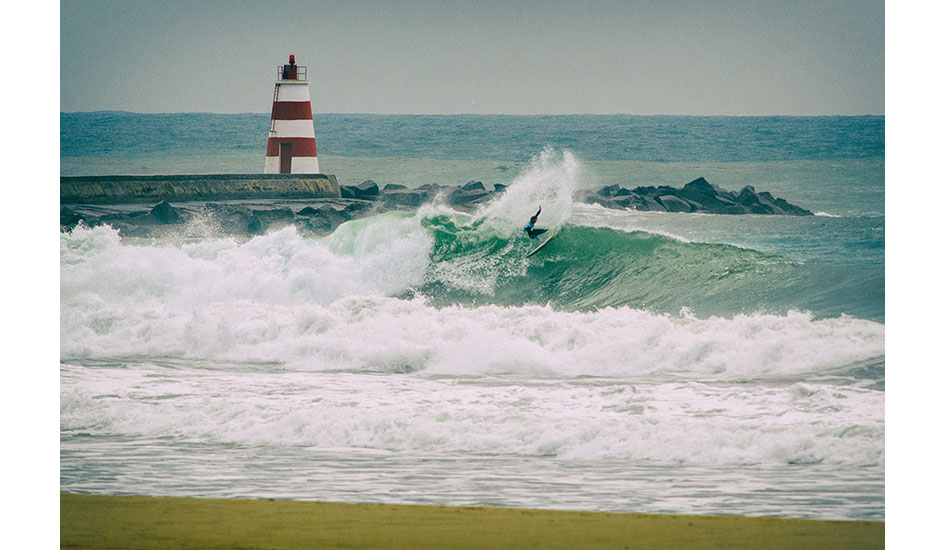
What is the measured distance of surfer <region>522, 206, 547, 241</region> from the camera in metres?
4.50

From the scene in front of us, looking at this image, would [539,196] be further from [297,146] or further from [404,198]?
[297,146]

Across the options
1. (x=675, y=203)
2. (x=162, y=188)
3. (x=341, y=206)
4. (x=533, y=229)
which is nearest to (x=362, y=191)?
(x=341, y=206)

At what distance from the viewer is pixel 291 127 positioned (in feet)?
15.3

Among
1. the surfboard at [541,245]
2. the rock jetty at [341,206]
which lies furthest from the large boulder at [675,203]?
the surfboard at [541,245]

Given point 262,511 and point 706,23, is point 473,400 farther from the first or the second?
point 706,23

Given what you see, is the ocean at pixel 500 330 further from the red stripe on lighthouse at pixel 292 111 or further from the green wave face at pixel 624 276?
the red stripe on lighthouse at pixel 292 111

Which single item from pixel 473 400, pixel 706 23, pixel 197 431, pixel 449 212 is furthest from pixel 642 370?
pixel 197 431

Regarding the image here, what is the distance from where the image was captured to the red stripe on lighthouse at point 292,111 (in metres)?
4.62

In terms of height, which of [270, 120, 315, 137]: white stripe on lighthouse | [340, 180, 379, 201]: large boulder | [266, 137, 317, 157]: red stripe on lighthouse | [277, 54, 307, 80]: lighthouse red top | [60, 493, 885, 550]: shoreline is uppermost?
[277, 54, 307, 80]: lighthouse red top

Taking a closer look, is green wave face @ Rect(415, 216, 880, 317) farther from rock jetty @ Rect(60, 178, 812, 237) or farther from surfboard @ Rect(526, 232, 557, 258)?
rock jetty @ Rect(60, 178, 812, 237)

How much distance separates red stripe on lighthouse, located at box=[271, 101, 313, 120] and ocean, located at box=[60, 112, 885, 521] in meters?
0.11

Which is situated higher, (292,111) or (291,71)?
(291,71)

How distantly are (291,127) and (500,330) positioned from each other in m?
1.38

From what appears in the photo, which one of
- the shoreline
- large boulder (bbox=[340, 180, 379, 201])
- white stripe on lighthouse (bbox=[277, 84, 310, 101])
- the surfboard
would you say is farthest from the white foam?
the shoreline
